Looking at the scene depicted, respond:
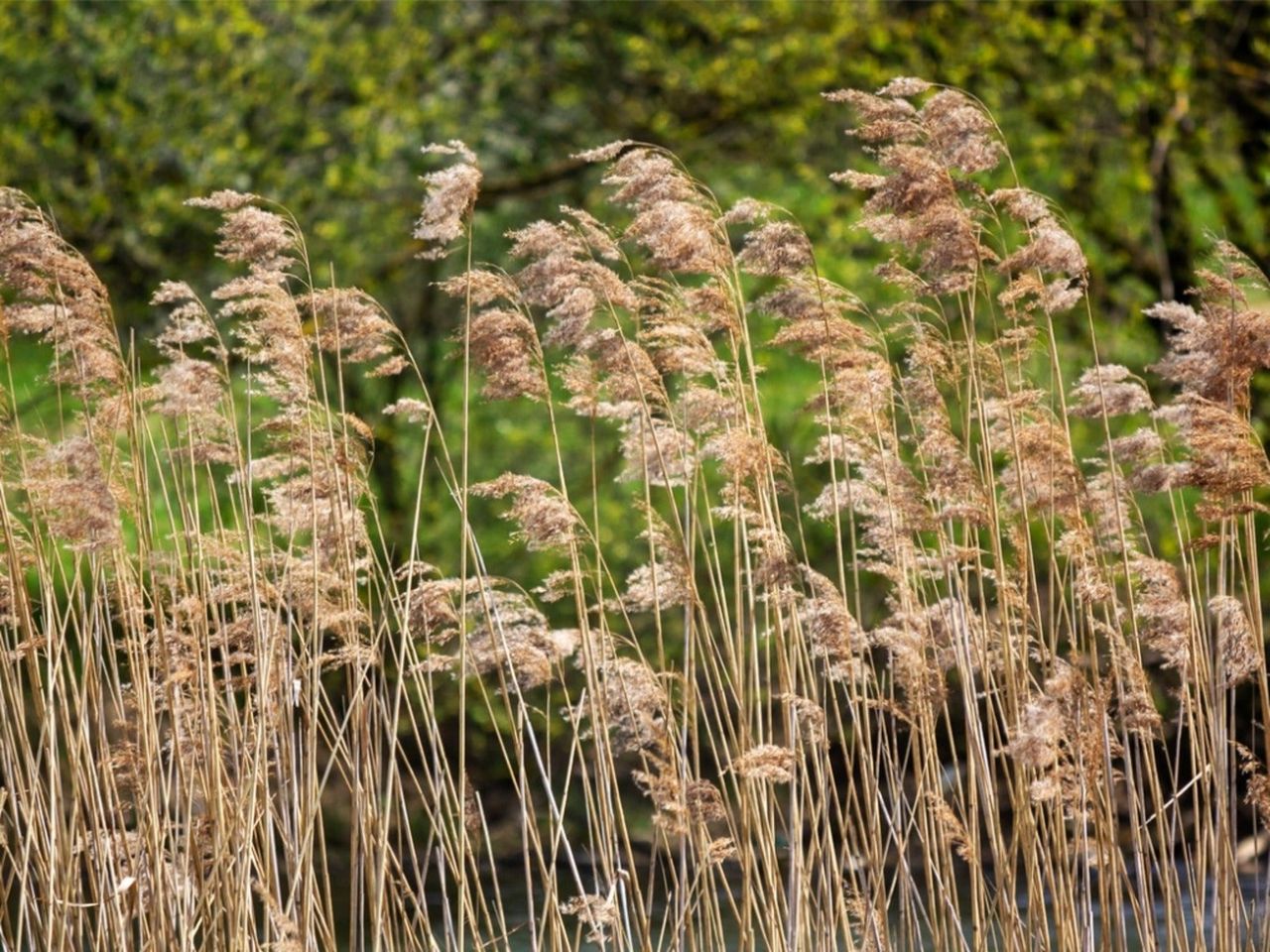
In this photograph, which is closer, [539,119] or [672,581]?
[672,581]

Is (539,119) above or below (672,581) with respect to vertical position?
above

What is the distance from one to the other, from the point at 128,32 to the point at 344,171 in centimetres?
99

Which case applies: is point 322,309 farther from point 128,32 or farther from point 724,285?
point 128,32

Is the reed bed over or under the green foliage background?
under

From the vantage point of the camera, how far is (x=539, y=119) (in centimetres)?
769

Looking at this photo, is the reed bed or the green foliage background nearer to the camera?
the reed bed

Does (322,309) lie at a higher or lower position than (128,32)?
lower

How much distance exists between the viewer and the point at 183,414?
2936 millimetres

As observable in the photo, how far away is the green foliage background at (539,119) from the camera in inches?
282

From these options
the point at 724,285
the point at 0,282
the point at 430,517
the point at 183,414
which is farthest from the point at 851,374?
the point at 430,517

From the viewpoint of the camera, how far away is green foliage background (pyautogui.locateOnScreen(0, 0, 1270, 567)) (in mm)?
7156

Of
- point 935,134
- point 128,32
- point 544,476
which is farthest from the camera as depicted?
point 544,476

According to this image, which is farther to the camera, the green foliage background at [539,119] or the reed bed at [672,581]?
the green foliage background at [539,119]

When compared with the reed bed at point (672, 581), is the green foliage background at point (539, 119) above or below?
above
